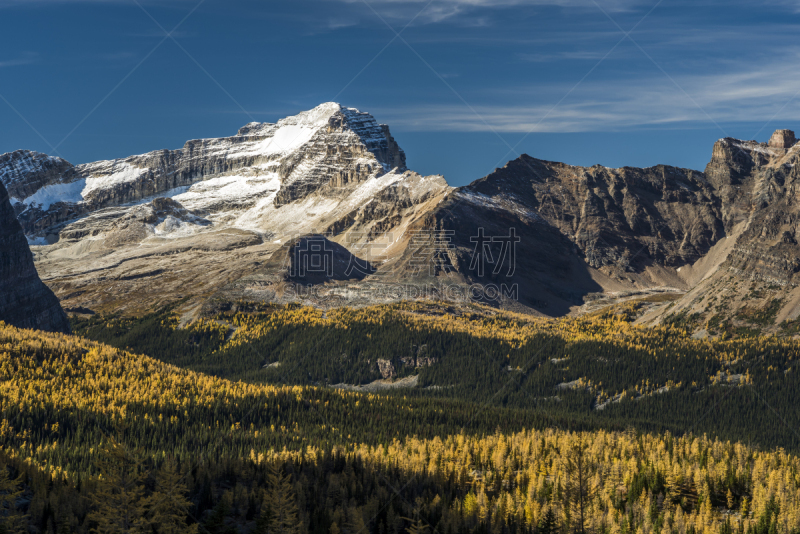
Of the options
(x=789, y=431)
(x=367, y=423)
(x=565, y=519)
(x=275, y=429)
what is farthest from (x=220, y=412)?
(x=789, y=431)

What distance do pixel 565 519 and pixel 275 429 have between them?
84994mm

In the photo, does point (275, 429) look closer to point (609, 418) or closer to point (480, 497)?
point (480, 497)

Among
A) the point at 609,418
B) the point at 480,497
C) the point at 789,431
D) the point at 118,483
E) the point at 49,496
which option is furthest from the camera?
the point at 609,418

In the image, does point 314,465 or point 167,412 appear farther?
point 167,412

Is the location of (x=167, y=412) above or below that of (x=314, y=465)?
above

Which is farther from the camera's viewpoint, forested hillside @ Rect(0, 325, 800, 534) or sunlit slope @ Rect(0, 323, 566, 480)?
sunlit slope @ Rect(0, 323, 566, 480)

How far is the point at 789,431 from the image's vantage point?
18512cm

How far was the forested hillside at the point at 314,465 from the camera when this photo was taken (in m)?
78.6

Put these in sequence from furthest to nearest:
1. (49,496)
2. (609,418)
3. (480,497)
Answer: (609,418), (480,497), (49,496)

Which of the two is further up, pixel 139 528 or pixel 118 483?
pixel 118 483

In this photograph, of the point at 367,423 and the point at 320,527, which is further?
the point at 367,423

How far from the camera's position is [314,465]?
371 ft

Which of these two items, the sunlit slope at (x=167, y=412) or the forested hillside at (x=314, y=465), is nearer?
the forested hillside at (x=314, y=465)

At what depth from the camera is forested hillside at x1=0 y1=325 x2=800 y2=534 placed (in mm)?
78562
